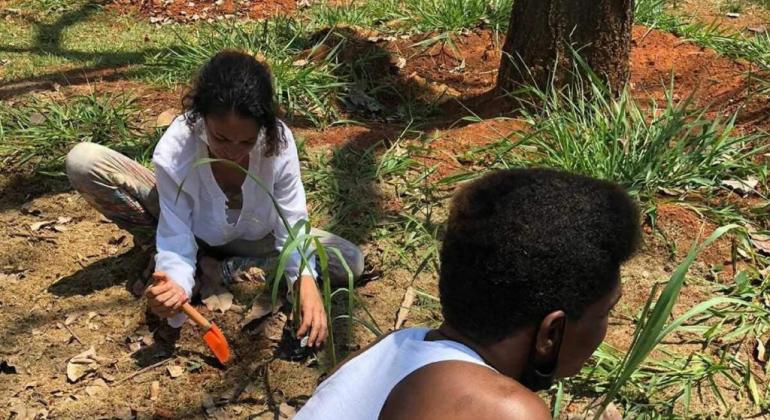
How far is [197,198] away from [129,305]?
1.77 feet

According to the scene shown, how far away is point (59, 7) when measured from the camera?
19.8ft

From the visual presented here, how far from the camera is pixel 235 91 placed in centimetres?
228

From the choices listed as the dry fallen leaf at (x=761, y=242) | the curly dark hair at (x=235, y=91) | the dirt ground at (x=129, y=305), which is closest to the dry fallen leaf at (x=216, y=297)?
the dirt ground at (x=129, y=305)

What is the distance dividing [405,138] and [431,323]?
1335 mm

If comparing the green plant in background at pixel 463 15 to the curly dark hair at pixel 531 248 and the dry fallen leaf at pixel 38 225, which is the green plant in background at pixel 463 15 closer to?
the dry fallen leaf at pixel 38 225

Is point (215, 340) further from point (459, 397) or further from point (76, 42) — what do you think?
point (76, 42)

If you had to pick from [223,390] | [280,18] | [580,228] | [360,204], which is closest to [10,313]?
[223,390]

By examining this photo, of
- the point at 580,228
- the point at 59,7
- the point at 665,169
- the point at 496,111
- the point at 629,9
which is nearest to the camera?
the point at 580,228

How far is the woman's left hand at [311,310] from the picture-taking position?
245cm

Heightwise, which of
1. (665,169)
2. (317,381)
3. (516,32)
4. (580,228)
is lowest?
(317,381)

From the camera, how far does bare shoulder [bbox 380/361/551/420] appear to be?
1.26 metres

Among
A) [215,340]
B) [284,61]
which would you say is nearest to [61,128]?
[284,61]

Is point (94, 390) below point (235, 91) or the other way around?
below

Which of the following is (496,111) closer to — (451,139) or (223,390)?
(451,139)
